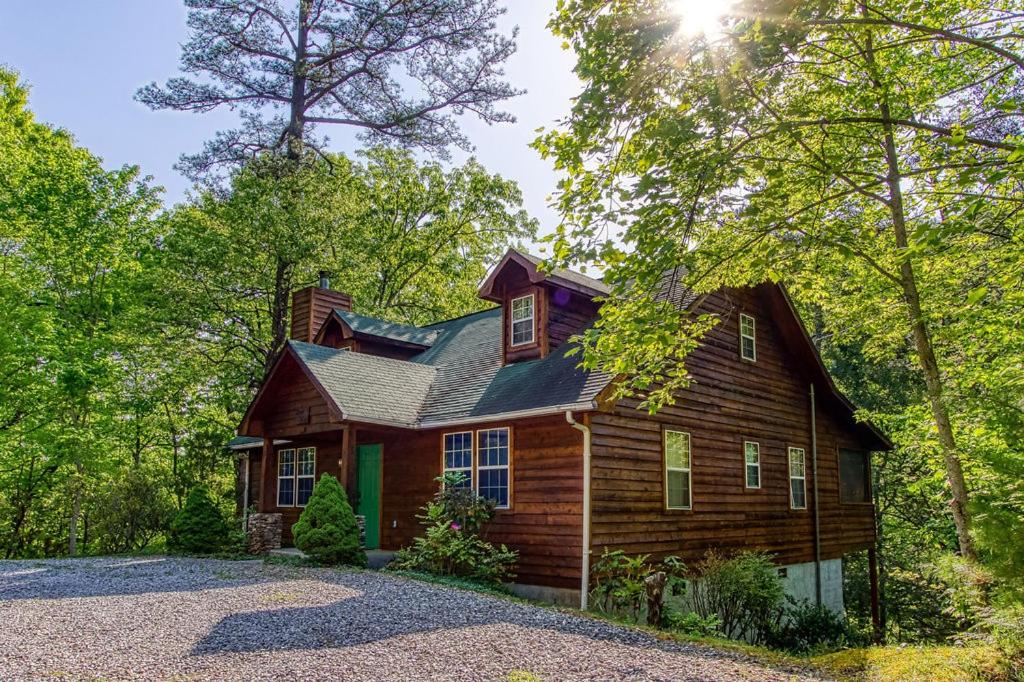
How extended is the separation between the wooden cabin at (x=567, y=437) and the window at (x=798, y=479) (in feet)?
0.15

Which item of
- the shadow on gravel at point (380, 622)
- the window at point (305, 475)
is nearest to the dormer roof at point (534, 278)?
the window at point (305, 475)

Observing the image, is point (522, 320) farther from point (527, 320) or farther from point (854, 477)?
point (854, 477)

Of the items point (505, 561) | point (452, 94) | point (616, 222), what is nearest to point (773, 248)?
point (616, 222)

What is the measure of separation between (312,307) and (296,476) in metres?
4.64

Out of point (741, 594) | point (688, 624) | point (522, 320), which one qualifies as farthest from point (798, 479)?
point (688, 624)

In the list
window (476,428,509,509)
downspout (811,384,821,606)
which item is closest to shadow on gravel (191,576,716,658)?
window (476,428,509,509)

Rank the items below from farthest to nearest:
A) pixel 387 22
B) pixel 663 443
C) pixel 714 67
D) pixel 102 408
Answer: pixel 387 22
pixel 102 408
pixel 663 443
pixel 714 67

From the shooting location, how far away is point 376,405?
13906 mm

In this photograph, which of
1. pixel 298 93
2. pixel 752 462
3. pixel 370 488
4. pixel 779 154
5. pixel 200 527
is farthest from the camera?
pixel 298 93

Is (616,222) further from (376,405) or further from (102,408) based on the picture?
(102,408)

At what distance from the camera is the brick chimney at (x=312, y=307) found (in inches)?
765

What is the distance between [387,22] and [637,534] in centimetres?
2103

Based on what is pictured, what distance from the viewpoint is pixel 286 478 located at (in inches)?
703

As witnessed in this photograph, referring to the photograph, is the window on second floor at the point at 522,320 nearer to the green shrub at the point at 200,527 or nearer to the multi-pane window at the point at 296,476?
the multi-pane window at the point at 296,476
